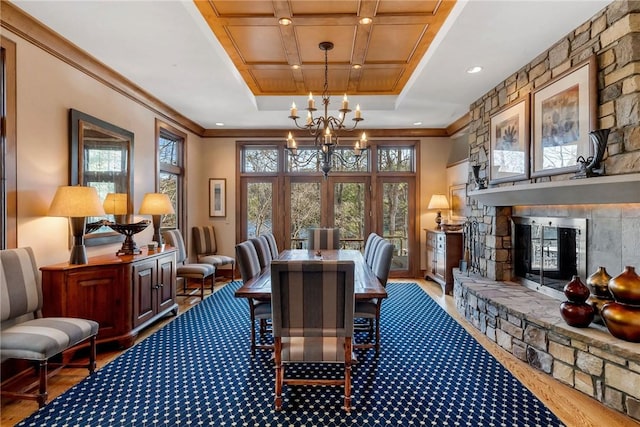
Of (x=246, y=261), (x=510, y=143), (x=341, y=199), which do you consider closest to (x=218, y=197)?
(x=341, y=199)

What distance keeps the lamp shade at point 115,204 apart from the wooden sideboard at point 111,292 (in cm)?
46

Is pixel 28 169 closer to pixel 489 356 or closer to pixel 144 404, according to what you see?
pixel 144 404

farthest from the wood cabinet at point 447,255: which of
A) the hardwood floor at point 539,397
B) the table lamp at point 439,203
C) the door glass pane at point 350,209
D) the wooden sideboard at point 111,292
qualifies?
the wooden sideboard at point 111,292

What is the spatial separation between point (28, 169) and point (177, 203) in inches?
113

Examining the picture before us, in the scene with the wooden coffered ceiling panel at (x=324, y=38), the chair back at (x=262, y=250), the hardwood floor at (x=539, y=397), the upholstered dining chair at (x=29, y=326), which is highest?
the wooden coffered ceiling panel at (x=324, y=38)

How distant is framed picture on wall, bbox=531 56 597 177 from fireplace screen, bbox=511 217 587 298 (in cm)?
54

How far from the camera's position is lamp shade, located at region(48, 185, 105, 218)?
273 cm

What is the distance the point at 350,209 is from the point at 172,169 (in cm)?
314

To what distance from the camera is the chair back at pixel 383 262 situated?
3.03 metres

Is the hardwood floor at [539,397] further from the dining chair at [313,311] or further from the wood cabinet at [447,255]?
the wood cabinet at [447,255]

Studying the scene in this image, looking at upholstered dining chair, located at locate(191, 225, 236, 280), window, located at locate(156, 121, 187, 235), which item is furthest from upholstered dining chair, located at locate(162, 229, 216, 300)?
upholstered dining chair, located at locate(191, 225, 236, 280)

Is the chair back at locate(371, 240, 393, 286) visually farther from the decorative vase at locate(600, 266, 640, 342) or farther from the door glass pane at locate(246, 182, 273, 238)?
the door glass pane at locate(246, 182, 273, 238)

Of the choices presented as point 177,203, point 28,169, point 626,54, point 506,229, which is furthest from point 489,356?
point 177,203

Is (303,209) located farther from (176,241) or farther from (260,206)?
(176,241)
